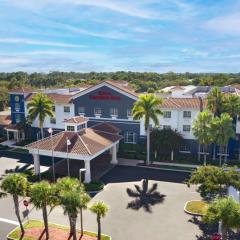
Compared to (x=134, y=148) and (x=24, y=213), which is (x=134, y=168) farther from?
(x=24, y=213)

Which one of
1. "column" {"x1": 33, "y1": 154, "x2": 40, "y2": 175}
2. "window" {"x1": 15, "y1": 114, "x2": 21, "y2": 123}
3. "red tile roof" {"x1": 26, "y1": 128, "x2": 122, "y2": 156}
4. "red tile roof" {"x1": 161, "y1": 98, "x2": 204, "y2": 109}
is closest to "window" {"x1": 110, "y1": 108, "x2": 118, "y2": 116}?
"red tile roof" {"x1": 161, "y1": 98, "x2": 204, "y2": 109}

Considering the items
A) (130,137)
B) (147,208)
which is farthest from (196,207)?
(130,137)

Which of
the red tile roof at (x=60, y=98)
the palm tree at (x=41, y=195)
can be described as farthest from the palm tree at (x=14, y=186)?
the red tile roof at (x=60, y=98)

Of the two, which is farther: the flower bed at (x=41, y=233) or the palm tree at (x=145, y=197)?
the palm tree at (x=145, y=197)

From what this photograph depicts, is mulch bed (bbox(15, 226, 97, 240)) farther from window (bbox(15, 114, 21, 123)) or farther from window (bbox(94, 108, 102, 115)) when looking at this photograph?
window (bbox(15, 114, 21, 123))

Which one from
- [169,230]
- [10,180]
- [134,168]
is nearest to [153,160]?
[134,168]

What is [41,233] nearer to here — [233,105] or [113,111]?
[113,111]

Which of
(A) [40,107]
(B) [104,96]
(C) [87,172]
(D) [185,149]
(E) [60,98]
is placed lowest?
(C) [87,172]

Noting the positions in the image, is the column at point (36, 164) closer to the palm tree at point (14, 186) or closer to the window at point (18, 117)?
the palm tree at point (14, 186)
